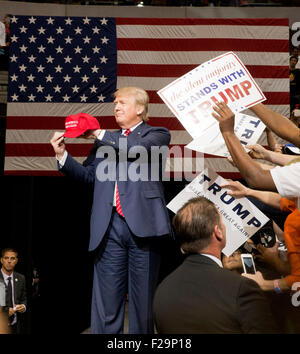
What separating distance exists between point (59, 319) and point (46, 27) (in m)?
2.64

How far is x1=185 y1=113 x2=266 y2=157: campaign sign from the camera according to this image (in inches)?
114

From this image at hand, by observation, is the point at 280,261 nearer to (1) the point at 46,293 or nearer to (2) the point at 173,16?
(1) the point at 46,293

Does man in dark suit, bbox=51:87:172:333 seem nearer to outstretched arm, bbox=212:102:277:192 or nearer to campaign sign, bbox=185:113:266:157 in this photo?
campaign sign, bbox=185:113:266:157

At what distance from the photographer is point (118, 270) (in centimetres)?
258

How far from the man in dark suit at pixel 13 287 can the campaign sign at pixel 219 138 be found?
1.99 meters

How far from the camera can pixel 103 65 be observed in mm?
4379

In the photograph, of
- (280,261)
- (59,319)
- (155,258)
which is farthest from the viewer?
(59,319)

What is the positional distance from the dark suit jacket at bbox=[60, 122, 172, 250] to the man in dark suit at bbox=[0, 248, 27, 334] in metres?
1.60

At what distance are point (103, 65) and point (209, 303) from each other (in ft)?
10.2

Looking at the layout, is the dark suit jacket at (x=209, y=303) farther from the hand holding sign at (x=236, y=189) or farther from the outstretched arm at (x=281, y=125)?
the hand holding sign at (x=236, y=189)

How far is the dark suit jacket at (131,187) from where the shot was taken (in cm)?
259

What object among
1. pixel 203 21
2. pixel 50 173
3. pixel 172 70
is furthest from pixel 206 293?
pixel 203 21

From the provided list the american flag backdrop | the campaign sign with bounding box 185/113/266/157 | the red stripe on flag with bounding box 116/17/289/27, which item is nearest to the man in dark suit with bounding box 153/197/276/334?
the campaign sign with bounding box 185/113/266/157
